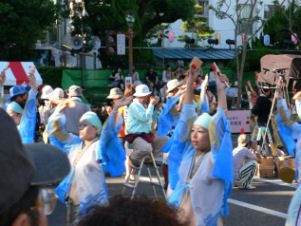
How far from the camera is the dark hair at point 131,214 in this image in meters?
1.67

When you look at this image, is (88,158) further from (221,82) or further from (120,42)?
(120,42)

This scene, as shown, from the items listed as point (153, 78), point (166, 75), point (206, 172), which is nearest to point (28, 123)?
point (206, 172)

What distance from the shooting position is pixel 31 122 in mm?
6746

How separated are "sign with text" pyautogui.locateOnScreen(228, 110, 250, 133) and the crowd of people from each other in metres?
4.36

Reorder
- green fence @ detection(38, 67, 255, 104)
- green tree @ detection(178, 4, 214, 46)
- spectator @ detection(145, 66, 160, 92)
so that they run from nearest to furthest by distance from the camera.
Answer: green fence @ detection(38, 67, 255, 104)
spectator @ detection(145, 66, 160, 92)
green tree @ detection(178, 4, 214, 46)

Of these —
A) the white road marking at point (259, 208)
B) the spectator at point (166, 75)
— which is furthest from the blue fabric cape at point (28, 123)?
the spectator at point (166, 75)

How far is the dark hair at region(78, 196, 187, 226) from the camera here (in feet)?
5.48

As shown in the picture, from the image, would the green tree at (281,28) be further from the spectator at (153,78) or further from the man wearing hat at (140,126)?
the man wearing hat at (140,126)

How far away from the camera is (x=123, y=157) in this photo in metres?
6.07

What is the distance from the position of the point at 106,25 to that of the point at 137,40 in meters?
1.53

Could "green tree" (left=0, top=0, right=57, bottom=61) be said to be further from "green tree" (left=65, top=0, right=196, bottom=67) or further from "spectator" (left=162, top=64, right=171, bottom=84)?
"spectator" (left=162, top=64, right=171, bottom=84)

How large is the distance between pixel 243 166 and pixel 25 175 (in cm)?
791

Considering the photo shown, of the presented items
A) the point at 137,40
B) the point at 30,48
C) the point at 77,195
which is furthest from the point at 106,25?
the point at 77,195

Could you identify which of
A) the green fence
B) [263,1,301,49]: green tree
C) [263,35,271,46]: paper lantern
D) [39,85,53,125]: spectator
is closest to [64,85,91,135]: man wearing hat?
[39,85,53,125]: spectator
